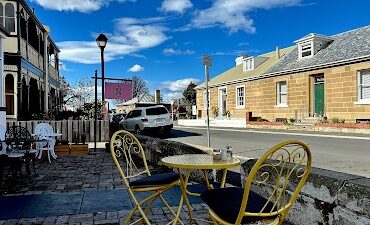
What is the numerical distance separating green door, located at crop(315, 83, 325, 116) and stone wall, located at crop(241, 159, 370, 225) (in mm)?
20718

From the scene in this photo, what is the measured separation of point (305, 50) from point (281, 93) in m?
3.53

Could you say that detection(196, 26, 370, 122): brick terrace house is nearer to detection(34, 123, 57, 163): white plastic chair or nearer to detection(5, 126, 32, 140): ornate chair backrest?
detection(34, 123, 57, 163): white plastic chair

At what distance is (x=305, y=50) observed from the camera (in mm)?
25297

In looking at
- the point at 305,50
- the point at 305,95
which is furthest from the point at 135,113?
the point at 305,50

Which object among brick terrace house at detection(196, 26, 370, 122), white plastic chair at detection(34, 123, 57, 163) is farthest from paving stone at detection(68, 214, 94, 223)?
brick terrace house at detection(196, 26, 370, 122)

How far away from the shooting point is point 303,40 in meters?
25.0

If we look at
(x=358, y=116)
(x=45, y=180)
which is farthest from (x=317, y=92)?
(x=45, y=180)

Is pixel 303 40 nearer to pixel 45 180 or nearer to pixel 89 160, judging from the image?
pixel 89 160

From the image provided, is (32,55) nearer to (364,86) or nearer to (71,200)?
(71,200)

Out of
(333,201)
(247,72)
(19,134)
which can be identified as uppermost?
(247,72)

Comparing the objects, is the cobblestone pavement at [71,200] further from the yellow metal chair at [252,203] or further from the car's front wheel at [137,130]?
the car's front wheel at [137,130]

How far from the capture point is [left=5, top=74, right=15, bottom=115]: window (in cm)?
1589

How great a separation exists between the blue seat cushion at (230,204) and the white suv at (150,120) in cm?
1661

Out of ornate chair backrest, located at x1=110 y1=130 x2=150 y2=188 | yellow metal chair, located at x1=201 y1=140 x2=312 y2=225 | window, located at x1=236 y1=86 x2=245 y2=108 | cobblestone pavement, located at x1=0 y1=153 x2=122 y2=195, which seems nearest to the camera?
yellow metal chair, located at x1=201 y1=140 x2=312 y2=225
